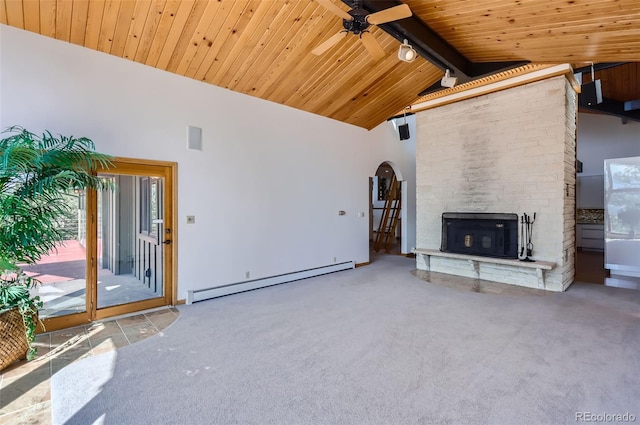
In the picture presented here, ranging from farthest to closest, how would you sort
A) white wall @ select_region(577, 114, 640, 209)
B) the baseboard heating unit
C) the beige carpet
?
white wall @ select_region(577, 114, 640, 209) → the baseboard heating unit → the beige carpet

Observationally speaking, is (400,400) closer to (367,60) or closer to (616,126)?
(367,60)

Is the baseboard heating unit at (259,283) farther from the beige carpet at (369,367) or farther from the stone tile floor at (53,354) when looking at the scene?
the stone tile floor at (53,354)

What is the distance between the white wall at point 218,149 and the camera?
3.38m

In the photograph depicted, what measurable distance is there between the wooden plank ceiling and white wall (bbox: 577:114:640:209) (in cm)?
608

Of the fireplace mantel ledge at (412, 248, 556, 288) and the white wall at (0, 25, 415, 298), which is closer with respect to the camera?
the white wall at (0, 25, 415, 298)

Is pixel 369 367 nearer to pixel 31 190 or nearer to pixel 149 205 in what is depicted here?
pixel 31 190

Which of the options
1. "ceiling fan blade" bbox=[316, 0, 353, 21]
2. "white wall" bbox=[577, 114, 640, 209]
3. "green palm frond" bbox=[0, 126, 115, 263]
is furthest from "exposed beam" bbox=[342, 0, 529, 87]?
"white wall" bbox=[577, 114, 640, 209]

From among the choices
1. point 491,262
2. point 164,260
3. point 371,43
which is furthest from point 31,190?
point 491,262

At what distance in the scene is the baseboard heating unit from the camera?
4.48m

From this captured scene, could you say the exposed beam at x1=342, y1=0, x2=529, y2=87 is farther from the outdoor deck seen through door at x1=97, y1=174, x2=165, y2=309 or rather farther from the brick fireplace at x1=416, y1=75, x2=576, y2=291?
the outdoor deck seen through door at x1=97, y1=174, x2=165, y2=309

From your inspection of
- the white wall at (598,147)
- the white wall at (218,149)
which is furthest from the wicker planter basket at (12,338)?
the white wall at (598,147)

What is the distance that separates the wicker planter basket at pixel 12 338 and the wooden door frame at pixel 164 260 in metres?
0.74

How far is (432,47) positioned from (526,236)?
3.47 m

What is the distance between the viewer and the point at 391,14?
9.45 feet
